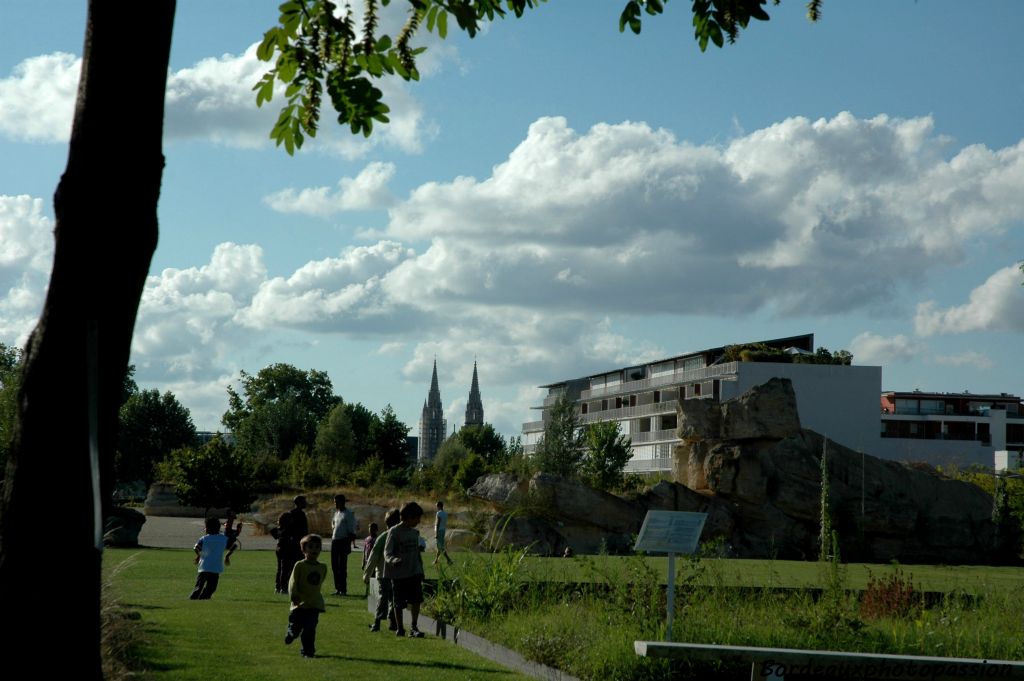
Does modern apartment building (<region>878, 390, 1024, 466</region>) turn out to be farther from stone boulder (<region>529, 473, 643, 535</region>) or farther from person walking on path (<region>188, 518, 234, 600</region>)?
person walking on path (<region>188, 518, 234, 600</region>)

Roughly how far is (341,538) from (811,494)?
29.5 m

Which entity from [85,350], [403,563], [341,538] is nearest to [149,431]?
[341,538]

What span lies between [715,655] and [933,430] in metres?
97.4

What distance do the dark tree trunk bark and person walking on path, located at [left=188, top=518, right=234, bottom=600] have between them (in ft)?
41.0

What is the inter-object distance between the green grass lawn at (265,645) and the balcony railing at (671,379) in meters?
65.2

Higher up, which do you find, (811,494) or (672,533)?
(811,494)

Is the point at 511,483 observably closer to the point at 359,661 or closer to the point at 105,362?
the point at 359,661

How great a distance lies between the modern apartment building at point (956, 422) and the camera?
311 feet

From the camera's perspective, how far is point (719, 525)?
147 ft

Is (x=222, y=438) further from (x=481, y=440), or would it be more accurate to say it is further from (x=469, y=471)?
(x=481, y=440)

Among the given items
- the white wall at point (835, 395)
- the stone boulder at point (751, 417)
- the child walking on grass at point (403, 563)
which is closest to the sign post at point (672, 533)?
the child walking on grass at point (403, 563)

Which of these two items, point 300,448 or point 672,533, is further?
point 300,448

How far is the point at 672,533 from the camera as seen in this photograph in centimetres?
1263

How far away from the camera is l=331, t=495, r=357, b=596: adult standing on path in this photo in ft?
65.9
